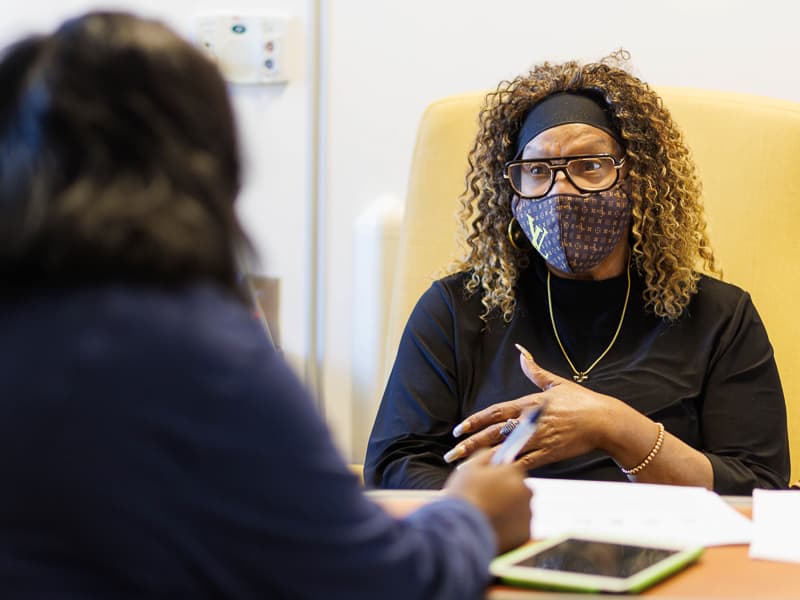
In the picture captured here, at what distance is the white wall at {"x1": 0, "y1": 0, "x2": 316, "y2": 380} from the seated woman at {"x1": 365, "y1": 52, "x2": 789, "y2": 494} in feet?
2.16

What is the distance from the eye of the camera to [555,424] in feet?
4.85

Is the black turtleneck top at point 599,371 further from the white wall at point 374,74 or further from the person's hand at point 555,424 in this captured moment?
the white wall at point 374,74

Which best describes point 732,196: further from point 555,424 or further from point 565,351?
point 555,424

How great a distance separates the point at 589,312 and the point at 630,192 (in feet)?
0.63

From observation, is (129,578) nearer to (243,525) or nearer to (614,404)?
(243,525)

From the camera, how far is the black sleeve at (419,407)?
158 cm

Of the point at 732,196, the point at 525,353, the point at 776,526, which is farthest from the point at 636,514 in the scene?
the point at 732,196

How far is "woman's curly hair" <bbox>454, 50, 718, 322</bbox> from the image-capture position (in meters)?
1.69

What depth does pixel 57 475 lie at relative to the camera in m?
0.65

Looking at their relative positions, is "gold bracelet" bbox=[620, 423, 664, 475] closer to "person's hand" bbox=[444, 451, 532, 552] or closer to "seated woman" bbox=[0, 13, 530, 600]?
"person's hand" bbox=[444, 451, 532, 552]

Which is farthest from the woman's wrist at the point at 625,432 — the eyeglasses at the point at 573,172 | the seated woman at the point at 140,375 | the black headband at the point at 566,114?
the seated woman at the point at 140,375

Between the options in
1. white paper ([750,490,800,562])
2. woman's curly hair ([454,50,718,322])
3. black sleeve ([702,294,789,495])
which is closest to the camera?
white paper ([750,490,800,562])

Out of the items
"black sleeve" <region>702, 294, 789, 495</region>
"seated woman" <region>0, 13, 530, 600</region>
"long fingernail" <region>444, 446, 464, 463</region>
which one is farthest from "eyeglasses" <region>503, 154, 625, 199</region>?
"seated woman" <region>0, 13, 530, 600</region>

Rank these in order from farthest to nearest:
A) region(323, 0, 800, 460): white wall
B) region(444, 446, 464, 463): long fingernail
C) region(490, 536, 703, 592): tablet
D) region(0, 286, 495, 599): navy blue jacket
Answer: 1. region(323, 0, 800, 460): white wall
2. region(444, 446, 464, 463): long fingernail
3. region(490, 536, 703, 592): tablet
4. region(0, 286, 495, 599): navy blue jacket
